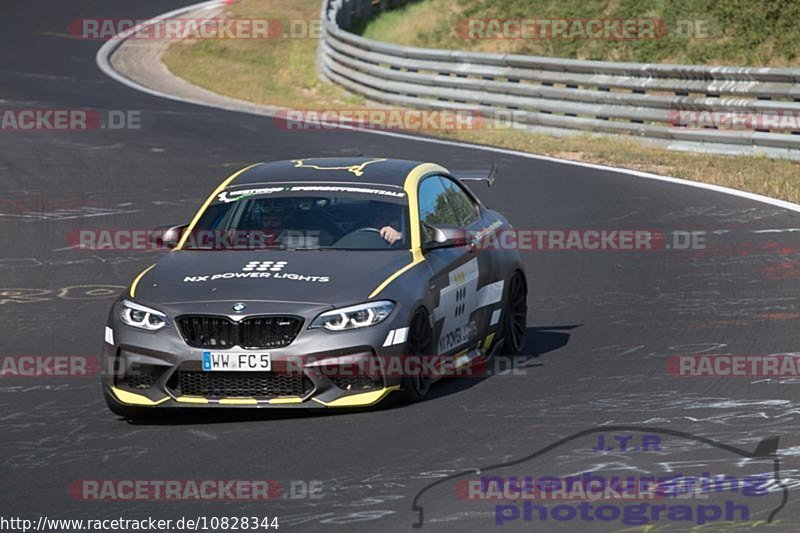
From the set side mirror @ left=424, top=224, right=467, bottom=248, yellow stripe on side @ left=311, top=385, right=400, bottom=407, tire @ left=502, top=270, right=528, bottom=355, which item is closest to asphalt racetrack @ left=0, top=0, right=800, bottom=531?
yellow stripe on side @ left=311, top=385, right=400, bottom=407

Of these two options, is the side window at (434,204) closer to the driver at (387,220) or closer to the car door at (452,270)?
the car door at (452,270)

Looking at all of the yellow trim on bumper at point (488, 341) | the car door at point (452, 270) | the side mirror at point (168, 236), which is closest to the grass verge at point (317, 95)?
the car door at point (452, 270)

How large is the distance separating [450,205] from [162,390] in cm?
289

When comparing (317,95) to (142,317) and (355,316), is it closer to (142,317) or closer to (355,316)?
(142,317)

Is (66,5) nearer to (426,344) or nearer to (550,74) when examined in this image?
(550,74)

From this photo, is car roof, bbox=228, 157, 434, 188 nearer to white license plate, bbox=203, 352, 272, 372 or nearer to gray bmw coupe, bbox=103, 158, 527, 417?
gray bmw coupe, bbox=103, 158, 527, 417

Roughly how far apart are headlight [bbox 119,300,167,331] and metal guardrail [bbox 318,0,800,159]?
47.8 feet

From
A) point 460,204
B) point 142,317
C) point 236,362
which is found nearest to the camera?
point 236,362

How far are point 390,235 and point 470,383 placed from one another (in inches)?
41.8

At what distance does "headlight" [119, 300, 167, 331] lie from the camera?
31.5 feet

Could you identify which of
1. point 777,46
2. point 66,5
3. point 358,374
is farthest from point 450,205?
point 66,5

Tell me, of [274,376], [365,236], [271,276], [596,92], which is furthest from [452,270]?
[596,92]

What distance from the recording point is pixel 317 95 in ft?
114

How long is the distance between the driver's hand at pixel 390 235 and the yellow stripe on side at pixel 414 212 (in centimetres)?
9
